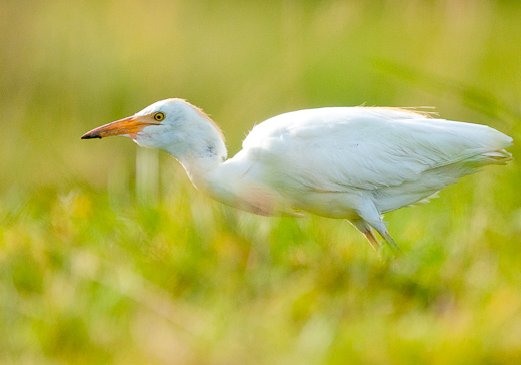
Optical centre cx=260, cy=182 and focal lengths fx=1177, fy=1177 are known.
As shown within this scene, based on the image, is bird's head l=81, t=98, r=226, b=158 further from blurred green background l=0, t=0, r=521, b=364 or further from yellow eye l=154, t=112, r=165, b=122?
blurred green background l=0, t=0, r=521, b=364

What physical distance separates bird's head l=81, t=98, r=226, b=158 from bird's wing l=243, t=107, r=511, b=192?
25cm

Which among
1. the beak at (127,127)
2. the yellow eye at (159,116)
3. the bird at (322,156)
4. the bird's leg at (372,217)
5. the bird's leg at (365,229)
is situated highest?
the yellow eye at (159,116)

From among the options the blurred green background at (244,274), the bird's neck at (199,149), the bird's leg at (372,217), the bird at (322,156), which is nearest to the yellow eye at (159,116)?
the bird at (322,156)

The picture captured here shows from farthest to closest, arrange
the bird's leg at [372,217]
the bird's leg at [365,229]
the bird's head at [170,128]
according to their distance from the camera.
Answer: the bird's leg at [365,229] < the bird's head at [170,128] < the bird's leg at [372,217]

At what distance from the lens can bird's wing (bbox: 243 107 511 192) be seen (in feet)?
18.7

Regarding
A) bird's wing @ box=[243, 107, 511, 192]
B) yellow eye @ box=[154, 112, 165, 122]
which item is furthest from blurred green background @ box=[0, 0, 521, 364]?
yellow eye @ box=[154, 112, 165, 122]

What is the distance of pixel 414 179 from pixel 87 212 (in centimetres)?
163

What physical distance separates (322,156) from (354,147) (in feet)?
0.61

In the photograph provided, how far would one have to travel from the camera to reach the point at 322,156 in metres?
5.70

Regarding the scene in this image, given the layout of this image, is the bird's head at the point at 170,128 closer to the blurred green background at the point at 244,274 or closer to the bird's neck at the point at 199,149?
the bird's neck at the point at 199,149

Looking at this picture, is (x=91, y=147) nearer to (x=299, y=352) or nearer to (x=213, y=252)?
(x=213, y=252)

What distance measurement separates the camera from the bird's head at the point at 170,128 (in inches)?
226

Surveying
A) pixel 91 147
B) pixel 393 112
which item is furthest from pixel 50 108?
pixel 393 112

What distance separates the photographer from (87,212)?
17.8 feet
